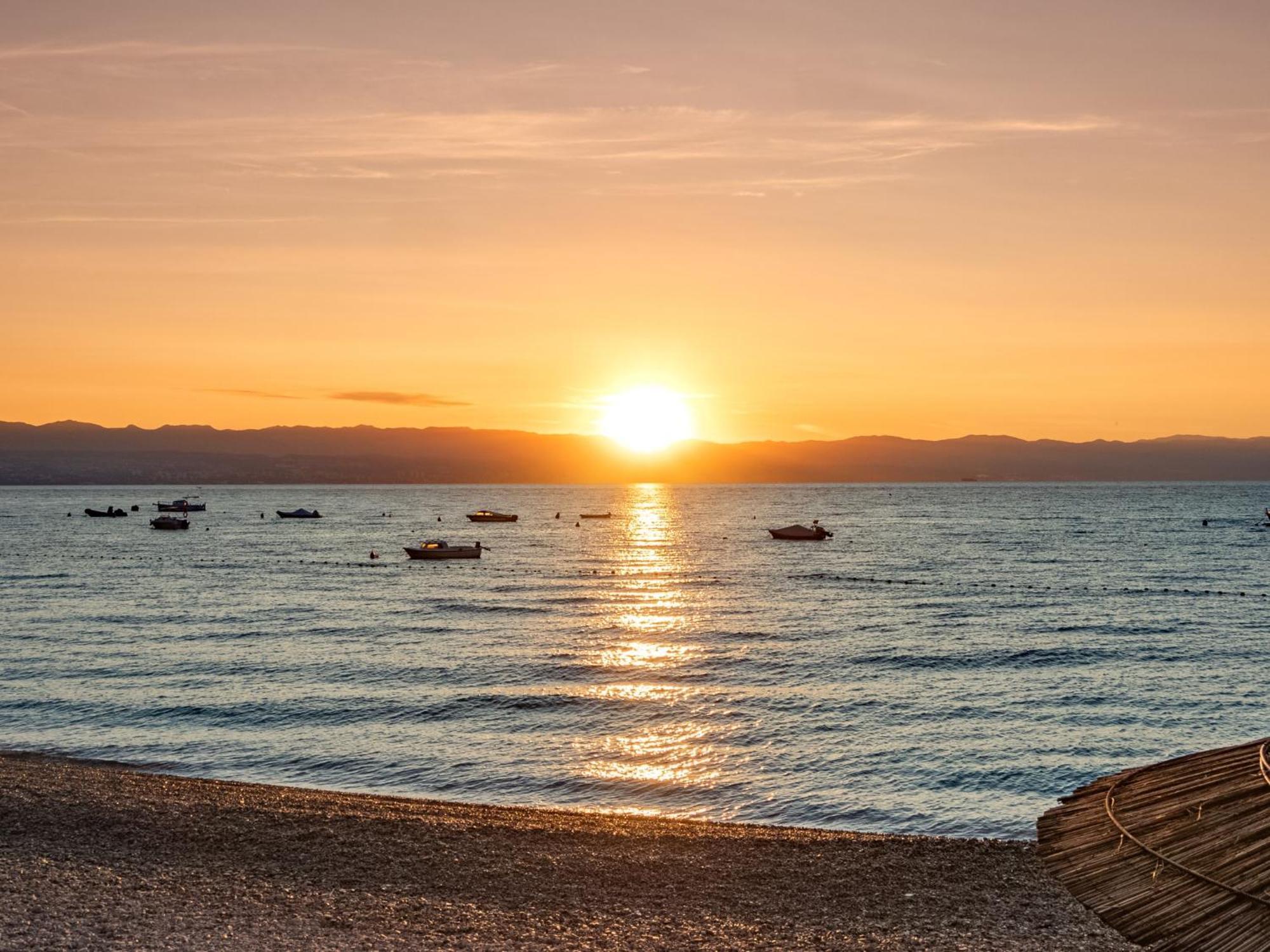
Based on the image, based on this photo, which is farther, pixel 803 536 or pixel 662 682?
pixel 803 536

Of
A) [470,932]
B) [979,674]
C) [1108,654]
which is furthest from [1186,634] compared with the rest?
[470,932]

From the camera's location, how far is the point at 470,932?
48.1 ft

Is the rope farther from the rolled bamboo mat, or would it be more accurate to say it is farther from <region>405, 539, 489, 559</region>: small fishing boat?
<region>405, 539, 489, 559</region>: small fishing boat

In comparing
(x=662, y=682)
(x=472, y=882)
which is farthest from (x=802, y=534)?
(x=472, y=882)

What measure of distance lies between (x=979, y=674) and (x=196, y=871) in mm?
32054

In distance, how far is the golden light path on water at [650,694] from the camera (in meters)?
27.9

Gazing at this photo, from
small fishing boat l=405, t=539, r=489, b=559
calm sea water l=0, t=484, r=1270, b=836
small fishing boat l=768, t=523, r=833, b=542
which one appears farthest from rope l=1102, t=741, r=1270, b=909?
small fishing boat l=768, t=523, r=833, b=542

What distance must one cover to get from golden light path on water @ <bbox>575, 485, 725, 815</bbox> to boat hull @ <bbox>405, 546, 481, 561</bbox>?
29363 millimetres

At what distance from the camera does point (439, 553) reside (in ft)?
355

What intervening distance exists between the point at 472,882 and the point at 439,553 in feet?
303

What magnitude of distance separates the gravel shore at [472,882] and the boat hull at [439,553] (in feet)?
279

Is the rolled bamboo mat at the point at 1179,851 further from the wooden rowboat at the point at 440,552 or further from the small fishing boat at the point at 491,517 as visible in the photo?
the small fishing boat at the point at 491,517

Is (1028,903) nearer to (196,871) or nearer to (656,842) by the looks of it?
(656,842)

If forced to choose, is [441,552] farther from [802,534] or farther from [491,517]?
[491,517]
